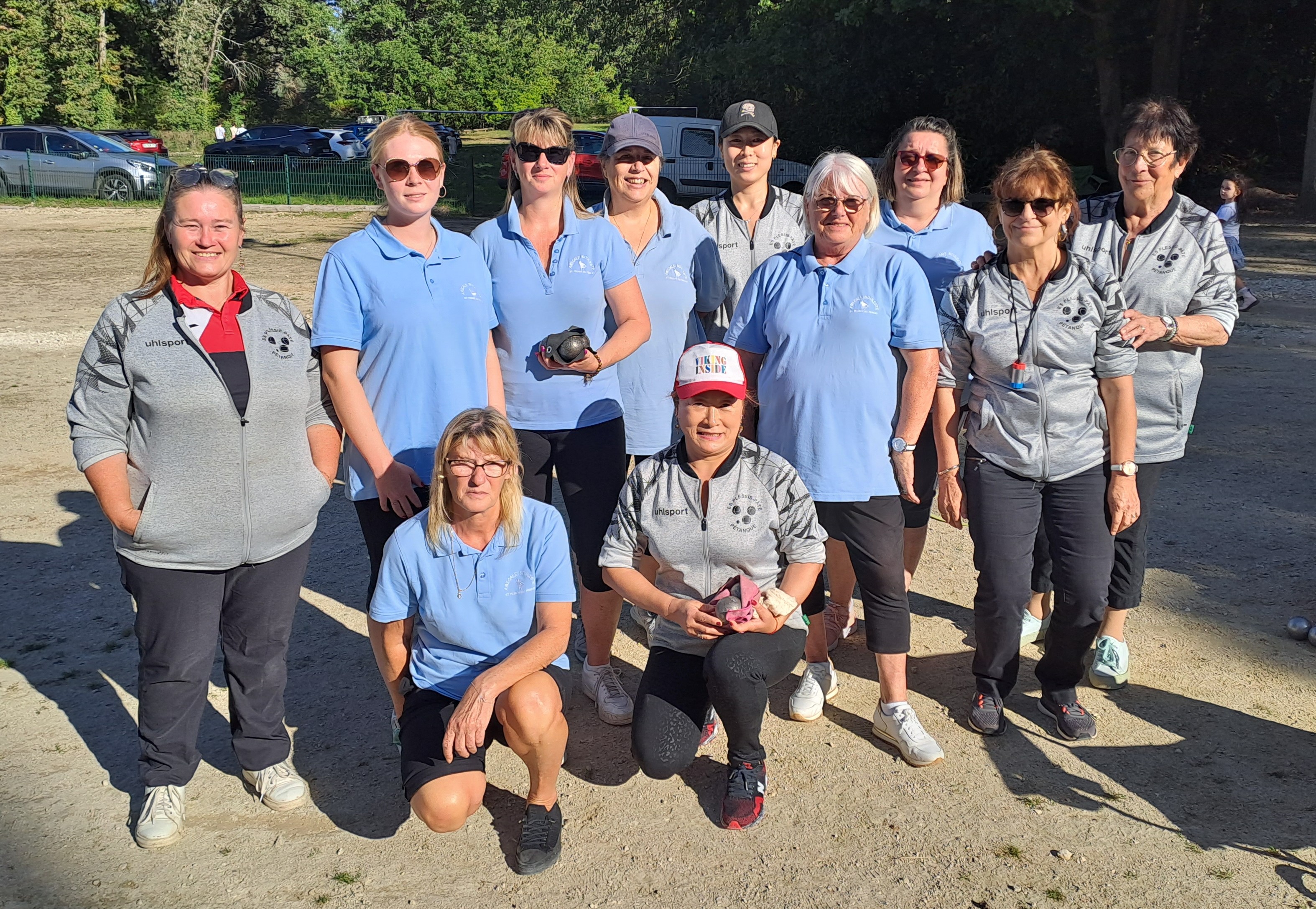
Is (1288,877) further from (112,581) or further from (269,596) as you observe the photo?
(112,581)

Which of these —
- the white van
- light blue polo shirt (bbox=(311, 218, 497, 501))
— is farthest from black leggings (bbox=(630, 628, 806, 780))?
the white van

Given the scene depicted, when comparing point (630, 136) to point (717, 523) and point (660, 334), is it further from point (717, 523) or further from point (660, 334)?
point (717, 523)

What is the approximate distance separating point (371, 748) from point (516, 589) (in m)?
1.05

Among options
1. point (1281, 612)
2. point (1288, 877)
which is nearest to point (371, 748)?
point (1288, 877)

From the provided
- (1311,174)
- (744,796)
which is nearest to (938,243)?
(744,796)

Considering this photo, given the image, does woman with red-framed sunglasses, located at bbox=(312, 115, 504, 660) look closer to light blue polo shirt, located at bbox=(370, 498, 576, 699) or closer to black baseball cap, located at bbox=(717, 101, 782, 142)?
light blue polo shirt, located at bbox=(370, 498, 576, 699)

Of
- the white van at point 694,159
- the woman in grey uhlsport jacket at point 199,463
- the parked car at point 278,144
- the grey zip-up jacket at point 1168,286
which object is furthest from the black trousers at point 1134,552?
the parked car at point 278,144

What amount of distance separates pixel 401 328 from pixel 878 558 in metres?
1.75

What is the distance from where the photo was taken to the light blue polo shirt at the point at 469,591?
341cm

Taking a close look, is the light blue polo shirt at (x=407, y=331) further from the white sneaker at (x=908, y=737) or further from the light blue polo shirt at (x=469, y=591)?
the white sneaker at (x=908, y=737)

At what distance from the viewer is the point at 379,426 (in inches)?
142

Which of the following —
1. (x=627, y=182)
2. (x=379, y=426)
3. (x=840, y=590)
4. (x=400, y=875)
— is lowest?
(x=400, y=875)

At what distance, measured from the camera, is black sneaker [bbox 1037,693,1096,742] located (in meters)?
4.02

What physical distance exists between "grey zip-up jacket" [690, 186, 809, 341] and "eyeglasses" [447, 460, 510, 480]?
1.51 meters
